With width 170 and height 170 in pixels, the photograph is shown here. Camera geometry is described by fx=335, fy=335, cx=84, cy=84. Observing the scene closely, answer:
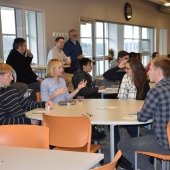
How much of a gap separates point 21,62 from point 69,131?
11.0ft

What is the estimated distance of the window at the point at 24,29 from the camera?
6353 millimetres

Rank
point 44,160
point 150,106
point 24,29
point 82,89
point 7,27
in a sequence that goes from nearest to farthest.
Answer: point 44,160, point 150,106, point 82,89, point 7,27, point 24,29

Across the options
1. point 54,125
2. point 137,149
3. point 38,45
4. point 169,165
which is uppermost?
point 38,45

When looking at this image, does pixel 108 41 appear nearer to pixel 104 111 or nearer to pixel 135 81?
Result: pixel 135 81

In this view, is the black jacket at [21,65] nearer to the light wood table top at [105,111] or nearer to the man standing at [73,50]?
the man standing at [73,50]

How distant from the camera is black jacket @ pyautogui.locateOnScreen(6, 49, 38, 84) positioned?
5.64 metres

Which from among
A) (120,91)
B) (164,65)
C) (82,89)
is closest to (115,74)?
(82,89)

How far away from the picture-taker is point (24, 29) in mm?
6730

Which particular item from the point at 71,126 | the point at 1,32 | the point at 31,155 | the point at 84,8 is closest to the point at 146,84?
the point at 71,126

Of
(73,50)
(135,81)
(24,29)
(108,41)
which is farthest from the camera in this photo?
(108,41)

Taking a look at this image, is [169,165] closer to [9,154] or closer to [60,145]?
[60,145]

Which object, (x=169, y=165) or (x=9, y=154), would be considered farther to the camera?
(x=169, y=165)

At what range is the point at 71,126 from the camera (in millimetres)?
2561

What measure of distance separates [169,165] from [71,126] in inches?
42.0
